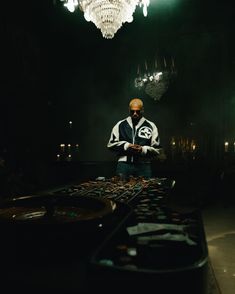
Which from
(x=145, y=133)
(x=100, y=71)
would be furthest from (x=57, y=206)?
(x=100, y=71)

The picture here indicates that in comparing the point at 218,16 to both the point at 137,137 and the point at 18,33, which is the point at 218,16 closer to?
the point at 137,137

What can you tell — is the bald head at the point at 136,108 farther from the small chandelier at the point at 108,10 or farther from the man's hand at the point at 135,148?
the small chandelier at the point at 108,10

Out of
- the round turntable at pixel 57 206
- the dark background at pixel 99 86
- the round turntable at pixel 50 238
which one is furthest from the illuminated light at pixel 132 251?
the dark background at pixel 99 86

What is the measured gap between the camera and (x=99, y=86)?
10219mm

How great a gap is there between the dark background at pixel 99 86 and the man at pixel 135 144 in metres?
2.64

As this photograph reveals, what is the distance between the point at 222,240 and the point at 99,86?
6.87 meters

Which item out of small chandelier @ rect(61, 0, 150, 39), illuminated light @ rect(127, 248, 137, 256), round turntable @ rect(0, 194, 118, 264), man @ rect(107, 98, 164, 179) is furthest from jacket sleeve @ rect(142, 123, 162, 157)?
illuminated light @ rect(127, 248, 137, 256)

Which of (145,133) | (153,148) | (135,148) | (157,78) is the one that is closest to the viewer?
(135,148)

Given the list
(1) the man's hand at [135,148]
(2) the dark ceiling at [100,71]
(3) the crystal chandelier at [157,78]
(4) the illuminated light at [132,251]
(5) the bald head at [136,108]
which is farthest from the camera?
(3) the crystal chandelier at [157,78]

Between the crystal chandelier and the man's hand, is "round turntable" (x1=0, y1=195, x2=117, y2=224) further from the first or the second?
the crystal chandelier

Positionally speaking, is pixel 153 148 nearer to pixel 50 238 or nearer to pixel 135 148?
pixel 135 148

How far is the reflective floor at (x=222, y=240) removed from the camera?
136 inches

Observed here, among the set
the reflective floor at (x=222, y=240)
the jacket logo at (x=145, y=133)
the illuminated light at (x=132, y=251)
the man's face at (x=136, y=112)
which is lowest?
the reflective floor at (x=222, y=240)

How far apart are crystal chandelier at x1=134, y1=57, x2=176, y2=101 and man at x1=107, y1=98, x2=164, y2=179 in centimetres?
392
